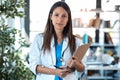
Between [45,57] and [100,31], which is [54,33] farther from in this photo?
[100,31]

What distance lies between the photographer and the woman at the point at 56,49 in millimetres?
1904

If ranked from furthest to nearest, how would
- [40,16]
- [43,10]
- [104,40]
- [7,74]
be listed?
[104,40]
[40,16]
[43,10]
[7,74]

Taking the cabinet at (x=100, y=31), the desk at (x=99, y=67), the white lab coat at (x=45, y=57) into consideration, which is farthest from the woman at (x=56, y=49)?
the cabinet at (x=100, y=31)

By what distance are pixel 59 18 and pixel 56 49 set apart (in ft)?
0.71

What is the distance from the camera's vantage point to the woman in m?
1.90

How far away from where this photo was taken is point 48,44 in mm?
1954

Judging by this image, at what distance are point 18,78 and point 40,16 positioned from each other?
9.53 feet

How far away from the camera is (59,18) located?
6.36 ft

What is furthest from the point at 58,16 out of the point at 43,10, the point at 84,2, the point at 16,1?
the point at 84,2

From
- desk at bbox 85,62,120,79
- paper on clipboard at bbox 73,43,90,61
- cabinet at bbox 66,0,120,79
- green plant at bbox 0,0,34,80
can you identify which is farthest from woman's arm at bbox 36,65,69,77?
cabinet at bbox 66,0,120,79

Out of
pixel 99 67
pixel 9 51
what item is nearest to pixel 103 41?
pixel 99 67

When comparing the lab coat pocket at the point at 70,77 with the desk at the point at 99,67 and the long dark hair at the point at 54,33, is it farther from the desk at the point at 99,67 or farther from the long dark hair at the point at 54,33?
the desk at the point at 99,67

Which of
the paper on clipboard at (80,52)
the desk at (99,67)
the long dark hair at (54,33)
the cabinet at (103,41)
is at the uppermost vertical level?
the long dark hair at (54,33)

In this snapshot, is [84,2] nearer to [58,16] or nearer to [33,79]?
[33,79]
